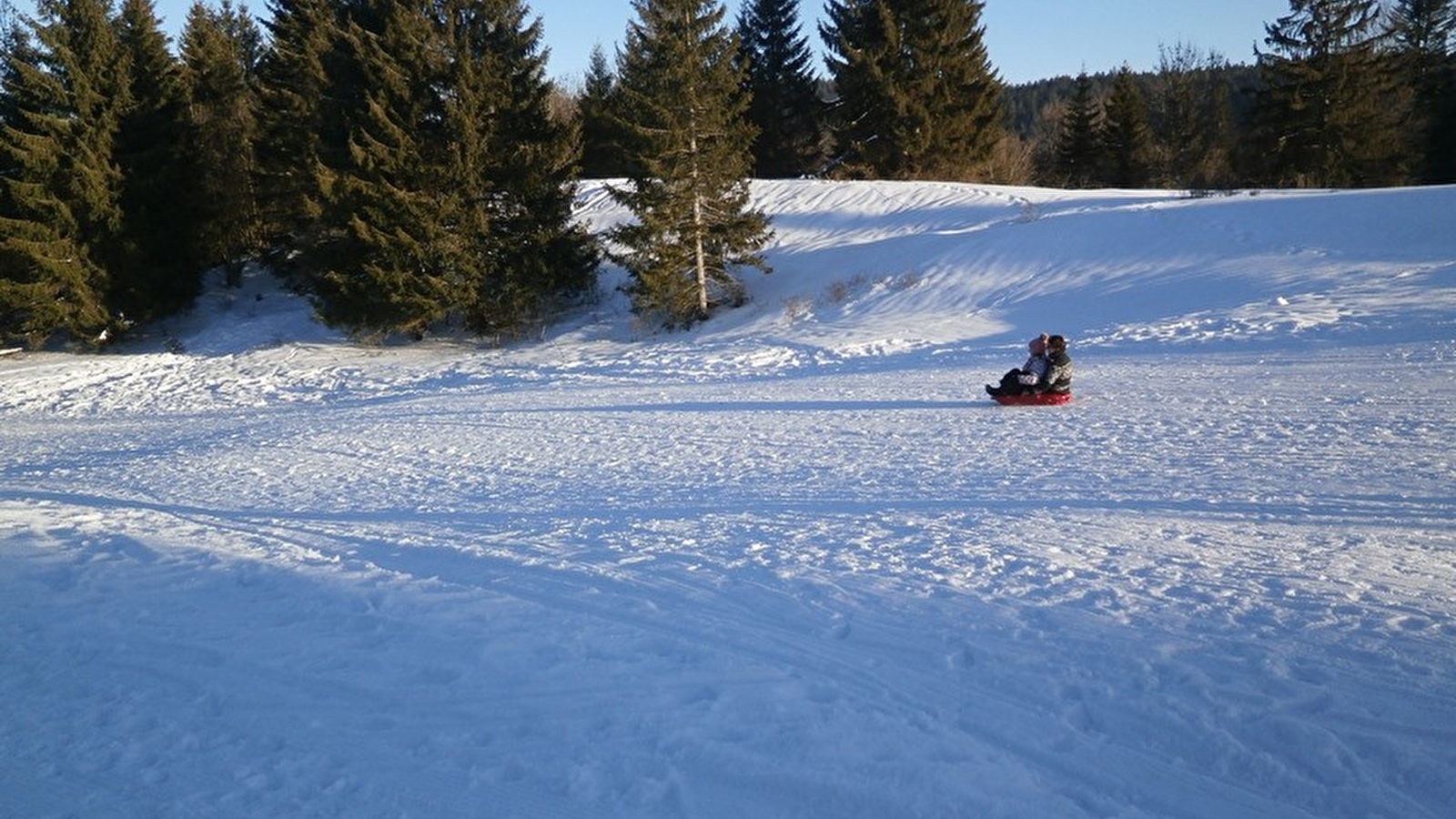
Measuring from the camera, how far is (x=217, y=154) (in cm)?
2703

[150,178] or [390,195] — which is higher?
[150,178]

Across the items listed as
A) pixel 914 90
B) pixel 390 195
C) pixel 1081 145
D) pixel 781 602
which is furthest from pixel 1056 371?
pixel 1081 145

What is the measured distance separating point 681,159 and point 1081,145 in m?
30.7

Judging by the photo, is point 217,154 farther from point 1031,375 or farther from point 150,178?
point 1031,375

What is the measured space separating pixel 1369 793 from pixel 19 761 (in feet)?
20.4

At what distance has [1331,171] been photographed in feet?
96.5

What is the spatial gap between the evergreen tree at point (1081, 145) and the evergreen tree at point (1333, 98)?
1072cm

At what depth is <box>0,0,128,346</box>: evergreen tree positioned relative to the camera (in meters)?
22.2

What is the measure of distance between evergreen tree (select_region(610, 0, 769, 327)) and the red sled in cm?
1147

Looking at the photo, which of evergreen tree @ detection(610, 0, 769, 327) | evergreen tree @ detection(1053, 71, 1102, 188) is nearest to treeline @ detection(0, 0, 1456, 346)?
evergreen tree @ detection(610, 0, 769, 327)

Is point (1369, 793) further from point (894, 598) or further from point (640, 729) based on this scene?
point (640, 729)

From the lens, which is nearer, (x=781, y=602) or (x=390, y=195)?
(x=781, y=602)

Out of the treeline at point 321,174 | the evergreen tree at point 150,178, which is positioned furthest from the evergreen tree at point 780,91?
the evergreen tree at point 150,178

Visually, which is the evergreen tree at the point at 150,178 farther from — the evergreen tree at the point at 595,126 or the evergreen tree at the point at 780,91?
the evergreen tree at the point at 780,91
